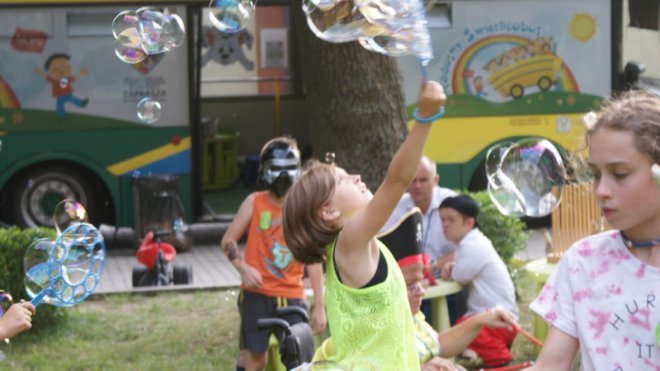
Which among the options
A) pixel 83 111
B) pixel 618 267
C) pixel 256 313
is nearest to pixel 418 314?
pixel 256 313

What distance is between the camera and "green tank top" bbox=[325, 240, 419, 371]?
349cm

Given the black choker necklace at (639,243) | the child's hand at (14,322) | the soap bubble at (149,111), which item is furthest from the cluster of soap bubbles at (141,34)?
the black choker necklace at (639,243)

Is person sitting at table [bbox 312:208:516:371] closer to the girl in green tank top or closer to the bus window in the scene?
the girl in green tank top

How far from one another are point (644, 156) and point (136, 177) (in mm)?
9864

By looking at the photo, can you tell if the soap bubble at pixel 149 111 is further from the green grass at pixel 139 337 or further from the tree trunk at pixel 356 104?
the green grass at pixel 139 337

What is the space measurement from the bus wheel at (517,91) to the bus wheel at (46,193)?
4.31 metres

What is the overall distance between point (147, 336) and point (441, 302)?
2553 millimetres

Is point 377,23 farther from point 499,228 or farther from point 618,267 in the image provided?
point 499,228

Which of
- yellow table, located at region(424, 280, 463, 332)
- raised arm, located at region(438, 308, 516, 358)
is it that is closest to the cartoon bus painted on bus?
yellow table, located at region(424, 280, 463, 332)

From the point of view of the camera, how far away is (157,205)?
11.9 metres

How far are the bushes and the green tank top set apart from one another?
5135mm

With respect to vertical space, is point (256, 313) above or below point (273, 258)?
below

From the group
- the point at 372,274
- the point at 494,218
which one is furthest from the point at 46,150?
the point at 372,274

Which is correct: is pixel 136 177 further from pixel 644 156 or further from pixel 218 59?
pixel 644 156
